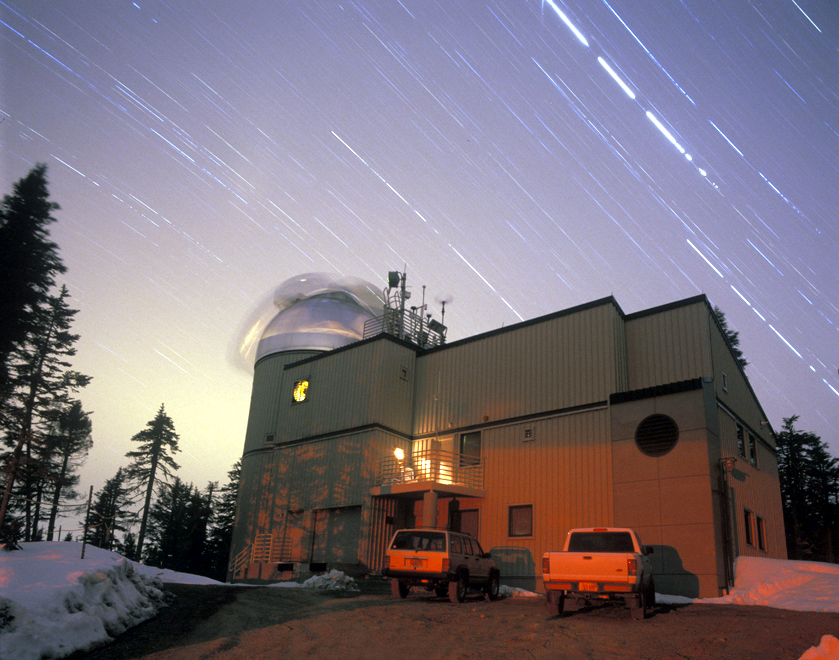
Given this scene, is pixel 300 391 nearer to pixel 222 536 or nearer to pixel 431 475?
pixel 431 475

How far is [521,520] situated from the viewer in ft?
75.7

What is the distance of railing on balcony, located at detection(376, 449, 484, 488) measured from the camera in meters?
25.0

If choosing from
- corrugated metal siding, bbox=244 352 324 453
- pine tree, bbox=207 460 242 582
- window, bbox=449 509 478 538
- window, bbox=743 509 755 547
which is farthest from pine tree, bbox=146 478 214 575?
window, bbox=743 509 755 547

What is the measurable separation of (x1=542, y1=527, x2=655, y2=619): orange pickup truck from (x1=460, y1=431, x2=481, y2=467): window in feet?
39.1

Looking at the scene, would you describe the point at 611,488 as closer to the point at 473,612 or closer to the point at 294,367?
the point at 473,612

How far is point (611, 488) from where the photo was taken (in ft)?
67.4

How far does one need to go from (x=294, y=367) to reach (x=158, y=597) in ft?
64.9

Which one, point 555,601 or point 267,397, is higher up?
point 267,397

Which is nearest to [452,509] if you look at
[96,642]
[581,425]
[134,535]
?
[581,425]

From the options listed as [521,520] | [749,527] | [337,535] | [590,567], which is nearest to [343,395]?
[337,535]

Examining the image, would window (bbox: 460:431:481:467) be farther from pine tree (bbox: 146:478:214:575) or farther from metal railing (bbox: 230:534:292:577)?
pine tree (bbox: 146:478:214:575)

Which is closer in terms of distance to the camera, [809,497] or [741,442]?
[741,442]

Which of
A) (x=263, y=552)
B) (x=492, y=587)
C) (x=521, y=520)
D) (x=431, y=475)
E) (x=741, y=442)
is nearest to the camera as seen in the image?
(x=492, y=587)

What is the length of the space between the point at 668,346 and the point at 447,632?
15822 millimetres
